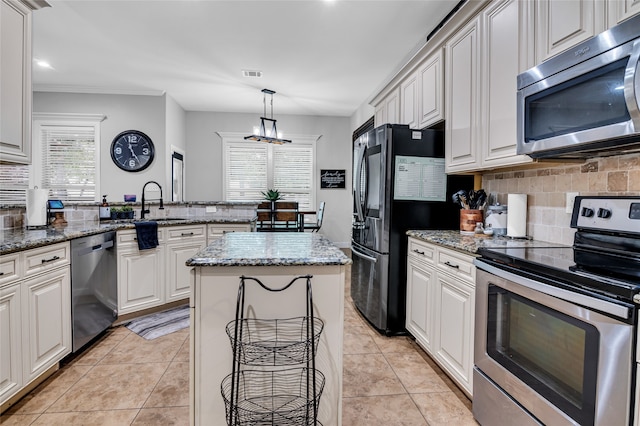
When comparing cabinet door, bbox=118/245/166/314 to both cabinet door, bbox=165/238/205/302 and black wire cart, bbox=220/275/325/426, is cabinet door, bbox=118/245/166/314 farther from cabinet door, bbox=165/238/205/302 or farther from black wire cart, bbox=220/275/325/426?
black wire cart, bbox=220/275/325/426

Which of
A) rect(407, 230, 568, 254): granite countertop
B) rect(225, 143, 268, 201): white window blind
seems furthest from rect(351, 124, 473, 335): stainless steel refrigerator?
rect(225, 143, 268, 201): white window blind

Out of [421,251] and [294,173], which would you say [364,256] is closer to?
[421,251]

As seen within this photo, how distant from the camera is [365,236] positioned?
294 centimetres

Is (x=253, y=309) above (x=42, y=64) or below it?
Result: below

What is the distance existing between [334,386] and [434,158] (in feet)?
6.50

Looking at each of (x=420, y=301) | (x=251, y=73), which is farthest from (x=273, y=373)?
(x=251, y=73)

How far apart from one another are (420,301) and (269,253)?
1.40 meters

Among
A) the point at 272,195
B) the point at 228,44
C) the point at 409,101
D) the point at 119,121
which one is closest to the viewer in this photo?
the point at 409,101

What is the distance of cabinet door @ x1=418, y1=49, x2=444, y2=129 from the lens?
262 cm

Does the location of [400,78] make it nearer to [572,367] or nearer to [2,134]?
[572,367]

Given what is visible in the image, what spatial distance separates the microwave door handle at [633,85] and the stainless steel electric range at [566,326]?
1.21ft

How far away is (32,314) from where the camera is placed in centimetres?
183

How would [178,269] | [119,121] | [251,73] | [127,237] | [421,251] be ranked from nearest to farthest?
[421,251] < [127,237] < [178,269] < [251,73] < [119,121]

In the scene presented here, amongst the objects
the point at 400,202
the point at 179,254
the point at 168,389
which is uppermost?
the point at 400,202
